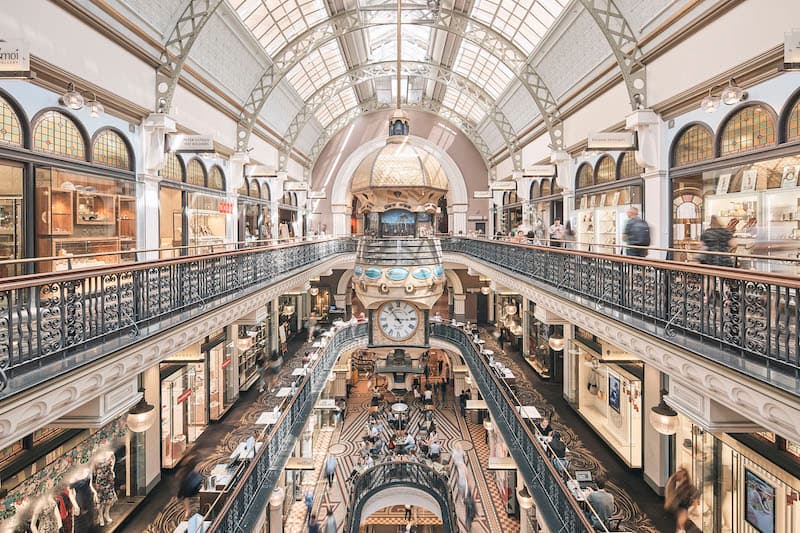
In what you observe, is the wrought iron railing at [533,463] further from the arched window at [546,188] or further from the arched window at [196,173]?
the arched window at [196,173]

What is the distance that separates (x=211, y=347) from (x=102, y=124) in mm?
6520

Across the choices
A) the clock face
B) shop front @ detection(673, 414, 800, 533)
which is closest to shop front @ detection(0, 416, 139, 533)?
the clock face

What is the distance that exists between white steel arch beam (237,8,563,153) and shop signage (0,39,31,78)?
1062 cm

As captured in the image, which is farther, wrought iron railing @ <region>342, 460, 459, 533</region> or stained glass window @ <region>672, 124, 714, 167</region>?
wrought iron railing @ <region>342, 460, 459, 533</region>

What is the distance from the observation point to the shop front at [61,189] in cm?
669

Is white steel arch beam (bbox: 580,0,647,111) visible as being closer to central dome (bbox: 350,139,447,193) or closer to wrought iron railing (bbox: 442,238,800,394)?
wrought iron railing (bbox: 442,238,800,394)

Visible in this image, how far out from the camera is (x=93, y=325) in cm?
486

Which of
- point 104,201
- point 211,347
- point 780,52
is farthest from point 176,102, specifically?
point 780,52

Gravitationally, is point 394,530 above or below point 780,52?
below

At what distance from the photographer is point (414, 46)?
23.0 metres

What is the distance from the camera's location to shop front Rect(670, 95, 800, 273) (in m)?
6.52

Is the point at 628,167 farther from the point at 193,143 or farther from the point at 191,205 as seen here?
the point at 191,205

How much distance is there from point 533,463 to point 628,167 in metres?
7.77

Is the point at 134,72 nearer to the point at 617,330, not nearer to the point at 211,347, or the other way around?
the point at 211,347
